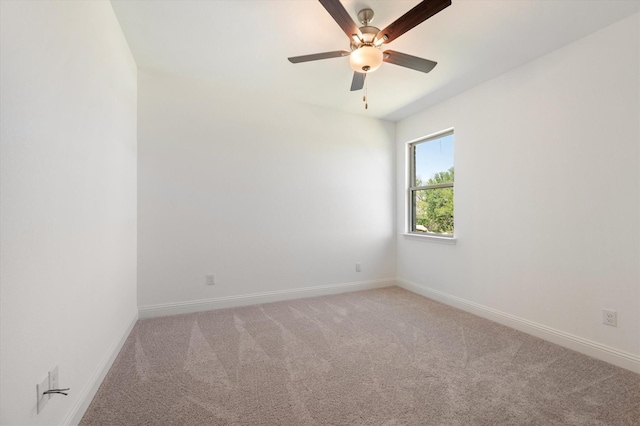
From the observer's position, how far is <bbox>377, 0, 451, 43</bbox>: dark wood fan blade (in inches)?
58.7

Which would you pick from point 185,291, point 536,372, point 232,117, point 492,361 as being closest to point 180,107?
point 232,117

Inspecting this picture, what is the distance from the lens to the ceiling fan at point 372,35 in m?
1.57

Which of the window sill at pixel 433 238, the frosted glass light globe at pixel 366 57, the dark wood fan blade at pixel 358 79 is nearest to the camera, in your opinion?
the frosted glass light globe at pixel 366 57

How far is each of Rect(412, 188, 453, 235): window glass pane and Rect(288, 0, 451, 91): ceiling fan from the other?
1.85 m

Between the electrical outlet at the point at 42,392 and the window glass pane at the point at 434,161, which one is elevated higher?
the window glass pane at the point at 434,161

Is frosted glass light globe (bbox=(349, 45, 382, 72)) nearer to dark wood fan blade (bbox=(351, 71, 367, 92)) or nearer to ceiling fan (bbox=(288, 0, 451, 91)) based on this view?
ceiling fan (bbox=(288, 0, 451, 91))

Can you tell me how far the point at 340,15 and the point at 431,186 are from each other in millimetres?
Result: 2624

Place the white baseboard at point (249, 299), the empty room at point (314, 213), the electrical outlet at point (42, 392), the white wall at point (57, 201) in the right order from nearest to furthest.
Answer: the white wall at point (57, 201), the electrical outlet at point (42, 392), the empty room at point (314, 213), the white baseboard at point (249, 299)

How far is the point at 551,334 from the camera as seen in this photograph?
2.34 m

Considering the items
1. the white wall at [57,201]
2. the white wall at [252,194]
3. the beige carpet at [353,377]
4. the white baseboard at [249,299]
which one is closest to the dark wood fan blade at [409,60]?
the white wall at [252,194]

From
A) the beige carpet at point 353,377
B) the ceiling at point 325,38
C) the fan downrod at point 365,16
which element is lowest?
the beige carpet at point 353,377

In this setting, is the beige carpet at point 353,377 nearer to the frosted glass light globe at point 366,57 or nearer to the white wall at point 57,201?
the white wall at point 57,201

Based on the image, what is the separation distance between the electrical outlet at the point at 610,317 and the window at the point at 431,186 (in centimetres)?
154

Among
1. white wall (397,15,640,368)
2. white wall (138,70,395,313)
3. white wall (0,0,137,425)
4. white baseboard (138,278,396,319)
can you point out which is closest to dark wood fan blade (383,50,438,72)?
white wall (397,15,640,368)
